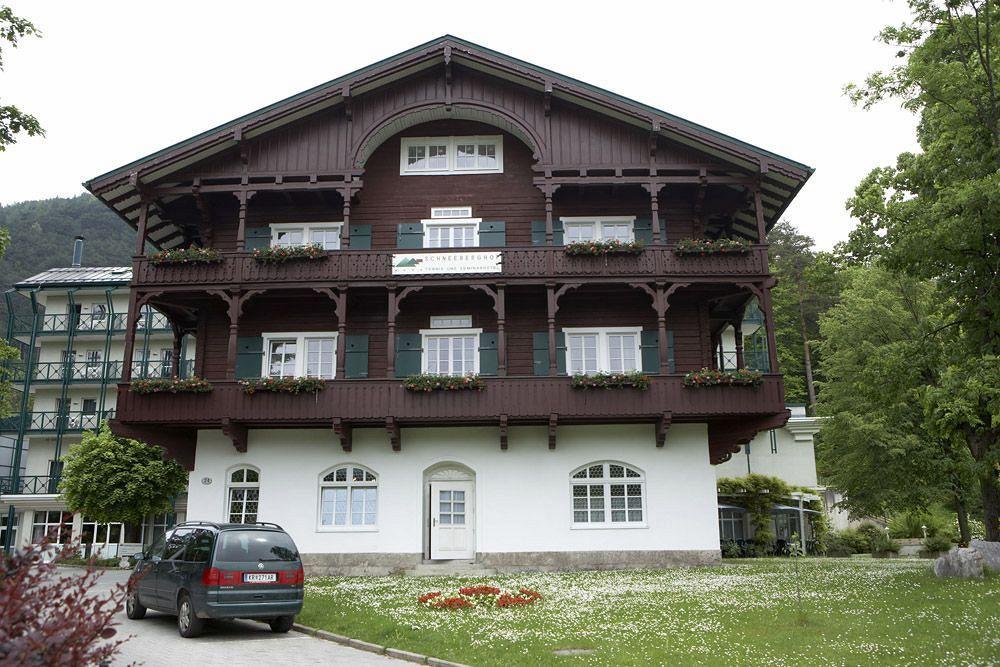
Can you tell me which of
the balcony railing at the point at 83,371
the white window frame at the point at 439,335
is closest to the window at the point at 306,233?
the white window frame at the point at 439,335

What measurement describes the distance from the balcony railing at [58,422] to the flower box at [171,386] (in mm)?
22692

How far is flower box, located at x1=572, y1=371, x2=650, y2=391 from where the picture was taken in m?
22.1

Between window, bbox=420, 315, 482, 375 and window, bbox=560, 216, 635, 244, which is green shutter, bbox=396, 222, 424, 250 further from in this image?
window, bbox=560, 216, 635, 244

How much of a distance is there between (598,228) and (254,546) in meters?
15.4

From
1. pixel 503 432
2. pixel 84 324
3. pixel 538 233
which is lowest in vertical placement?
pixel 503 432

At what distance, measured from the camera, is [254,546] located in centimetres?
1327

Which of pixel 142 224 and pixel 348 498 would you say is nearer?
pixel 348 498

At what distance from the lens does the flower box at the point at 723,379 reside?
22.1 meters

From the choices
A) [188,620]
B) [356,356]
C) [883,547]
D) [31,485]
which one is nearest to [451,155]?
[356,356]

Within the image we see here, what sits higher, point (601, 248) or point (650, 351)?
point (601, 248)

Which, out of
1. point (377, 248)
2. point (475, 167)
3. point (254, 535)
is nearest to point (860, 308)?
point (475, 167)

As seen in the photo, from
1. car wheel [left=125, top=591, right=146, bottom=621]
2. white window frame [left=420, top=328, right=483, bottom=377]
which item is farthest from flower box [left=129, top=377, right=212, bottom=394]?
car wheel [left=125, top=591, right=146, bottom=621]

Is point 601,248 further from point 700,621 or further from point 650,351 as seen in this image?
point 700,621

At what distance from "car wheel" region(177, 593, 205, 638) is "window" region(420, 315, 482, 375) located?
38.3 feet
